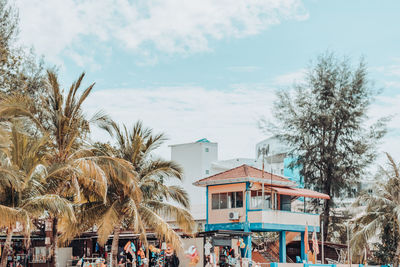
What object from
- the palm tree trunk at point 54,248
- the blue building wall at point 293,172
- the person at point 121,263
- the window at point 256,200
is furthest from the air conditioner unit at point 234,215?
the palm tree trunk at point 54,248

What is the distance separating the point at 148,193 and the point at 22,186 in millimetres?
8253

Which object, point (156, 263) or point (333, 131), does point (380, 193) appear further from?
point (156, 263)

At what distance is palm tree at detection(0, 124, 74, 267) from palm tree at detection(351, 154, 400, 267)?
1670 centimetres

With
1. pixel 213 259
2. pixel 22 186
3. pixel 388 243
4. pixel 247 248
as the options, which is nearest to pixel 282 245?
pixel 247 248

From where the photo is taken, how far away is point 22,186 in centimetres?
1780

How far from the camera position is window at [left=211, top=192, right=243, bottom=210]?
30.1 m

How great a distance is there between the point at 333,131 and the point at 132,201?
1892cm

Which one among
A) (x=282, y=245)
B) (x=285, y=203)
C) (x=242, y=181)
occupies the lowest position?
(x=282, y=245)

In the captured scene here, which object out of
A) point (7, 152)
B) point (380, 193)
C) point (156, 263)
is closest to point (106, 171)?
point (7, 152)

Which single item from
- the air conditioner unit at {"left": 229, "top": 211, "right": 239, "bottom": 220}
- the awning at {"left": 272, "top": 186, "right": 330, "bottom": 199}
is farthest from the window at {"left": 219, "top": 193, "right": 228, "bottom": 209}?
the awning at {"left": 272, "top": 186, "right": 330, "bottom": 199}

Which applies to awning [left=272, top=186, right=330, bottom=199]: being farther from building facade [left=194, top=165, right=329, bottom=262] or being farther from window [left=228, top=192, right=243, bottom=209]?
window [left=228, top=192, right=243, bottom=209]

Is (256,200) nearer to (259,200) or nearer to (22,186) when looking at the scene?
(259,200)

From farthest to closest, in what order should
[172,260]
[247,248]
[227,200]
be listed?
[227,200] < [247,248] < [172,260]

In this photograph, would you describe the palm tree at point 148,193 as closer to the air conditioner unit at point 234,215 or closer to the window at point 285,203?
the air conditioner unit at point 234,215
